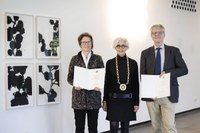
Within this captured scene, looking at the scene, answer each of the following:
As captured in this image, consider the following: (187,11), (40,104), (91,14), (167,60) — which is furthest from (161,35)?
(187,11)

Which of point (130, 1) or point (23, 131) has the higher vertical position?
point (130, 1)

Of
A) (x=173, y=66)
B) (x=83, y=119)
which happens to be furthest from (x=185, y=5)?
(x=83, y=119)

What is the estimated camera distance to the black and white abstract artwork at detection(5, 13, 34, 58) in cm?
341

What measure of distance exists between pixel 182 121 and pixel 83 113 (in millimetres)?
3119

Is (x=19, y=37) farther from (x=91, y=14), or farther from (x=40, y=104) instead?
(x=91, y=14)

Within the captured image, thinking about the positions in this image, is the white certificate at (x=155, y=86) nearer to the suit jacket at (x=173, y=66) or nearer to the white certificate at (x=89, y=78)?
the suit jacket at (x=173, y=66)

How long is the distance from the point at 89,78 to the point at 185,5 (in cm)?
405

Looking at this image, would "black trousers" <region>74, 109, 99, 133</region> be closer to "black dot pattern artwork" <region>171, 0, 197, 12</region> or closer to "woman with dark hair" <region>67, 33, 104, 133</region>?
"woman with dark hair" <region>67, 33, 104, 133</region>

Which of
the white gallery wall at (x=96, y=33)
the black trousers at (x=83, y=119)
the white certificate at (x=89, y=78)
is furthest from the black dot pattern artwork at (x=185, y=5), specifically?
the black trousers at (x=83, y=119)

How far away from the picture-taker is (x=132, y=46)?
5.09 meters

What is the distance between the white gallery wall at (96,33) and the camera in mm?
3531

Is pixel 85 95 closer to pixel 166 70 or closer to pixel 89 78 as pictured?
pixel 89 78

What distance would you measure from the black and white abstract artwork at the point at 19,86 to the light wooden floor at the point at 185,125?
221cm

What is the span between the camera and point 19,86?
3.52 metres
